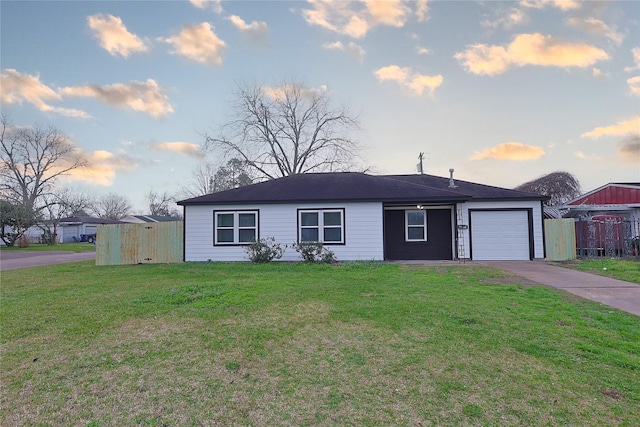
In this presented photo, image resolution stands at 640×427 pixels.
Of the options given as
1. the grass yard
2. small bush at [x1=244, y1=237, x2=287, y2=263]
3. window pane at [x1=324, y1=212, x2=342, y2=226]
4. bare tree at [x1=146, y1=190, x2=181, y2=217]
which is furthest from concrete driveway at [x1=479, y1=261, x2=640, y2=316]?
bare tree at [x1=146, y1=190, x2=181, y2=217]

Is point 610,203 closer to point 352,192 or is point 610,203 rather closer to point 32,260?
point 352,192

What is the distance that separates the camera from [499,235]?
43.8 ft

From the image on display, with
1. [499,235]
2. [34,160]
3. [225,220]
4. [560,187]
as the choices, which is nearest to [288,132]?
[225,220]

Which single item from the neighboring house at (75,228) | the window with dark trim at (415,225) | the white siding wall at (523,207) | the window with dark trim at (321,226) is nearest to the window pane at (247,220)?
the window with dark trim at (321,226)

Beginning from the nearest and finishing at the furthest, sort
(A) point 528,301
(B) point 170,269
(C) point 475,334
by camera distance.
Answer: (C) point 475,334, (A) point 528,301, (B) point 170,269

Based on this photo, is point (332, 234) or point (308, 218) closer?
point (332, 234)

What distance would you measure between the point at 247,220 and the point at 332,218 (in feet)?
12.0

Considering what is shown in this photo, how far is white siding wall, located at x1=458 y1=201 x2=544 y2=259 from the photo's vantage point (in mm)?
13086

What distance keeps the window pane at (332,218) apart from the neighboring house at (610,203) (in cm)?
1304

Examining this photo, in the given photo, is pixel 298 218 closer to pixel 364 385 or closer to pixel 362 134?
pixel 364 385

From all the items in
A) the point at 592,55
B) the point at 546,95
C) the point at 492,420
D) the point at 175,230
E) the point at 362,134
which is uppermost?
the point at 362,134

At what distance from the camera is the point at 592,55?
39.1 feet

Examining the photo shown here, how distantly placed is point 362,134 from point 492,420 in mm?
28669

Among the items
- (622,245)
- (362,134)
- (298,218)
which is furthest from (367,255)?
(362,134)
